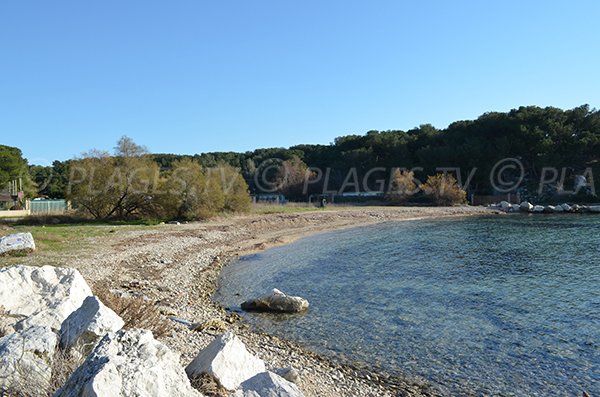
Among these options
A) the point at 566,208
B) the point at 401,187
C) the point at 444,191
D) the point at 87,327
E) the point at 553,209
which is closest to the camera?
the point at 87,327

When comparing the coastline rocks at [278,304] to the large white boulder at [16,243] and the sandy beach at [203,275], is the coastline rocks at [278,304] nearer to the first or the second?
the sandy beach at [203,275]

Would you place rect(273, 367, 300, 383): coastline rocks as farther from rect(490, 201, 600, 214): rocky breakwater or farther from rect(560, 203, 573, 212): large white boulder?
rect(560, 203, 573, 212): large white boulder

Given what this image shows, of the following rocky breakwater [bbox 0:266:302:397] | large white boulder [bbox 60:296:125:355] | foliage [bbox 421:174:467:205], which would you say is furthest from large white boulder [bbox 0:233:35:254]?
foliage [bbox 421:174:467:205]

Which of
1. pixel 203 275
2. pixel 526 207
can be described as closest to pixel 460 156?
pixel 526 207

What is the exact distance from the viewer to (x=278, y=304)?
14008 mm

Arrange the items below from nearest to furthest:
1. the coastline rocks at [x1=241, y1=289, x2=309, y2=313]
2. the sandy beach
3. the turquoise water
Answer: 1. the sandy beach
2. the turquoise water
3. the coastline rocks at [x1=241, y1=289, x2=309, y2=313]

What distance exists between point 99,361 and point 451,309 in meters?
12.2

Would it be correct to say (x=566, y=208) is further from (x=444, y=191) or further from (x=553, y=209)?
(x=444, y=191)

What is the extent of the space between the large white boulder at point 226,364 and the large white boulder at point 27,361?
166 cm

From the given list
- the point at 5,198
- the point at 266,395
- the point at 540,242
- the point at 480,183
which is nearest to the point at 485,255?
the point at 540,242

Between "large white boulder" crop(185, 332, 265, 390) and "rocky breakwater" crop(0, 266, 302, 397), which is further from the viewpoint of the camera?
"large white boulder" crop(185, 332, 265, 390)

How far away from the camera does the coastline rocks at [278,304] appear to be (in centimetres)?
1393

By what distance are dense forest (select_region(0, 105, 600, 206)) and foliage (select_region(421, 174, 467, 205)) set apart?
18.4ft

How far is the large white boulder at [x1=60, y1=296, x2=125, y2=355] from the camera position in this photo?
5570 millimetres
